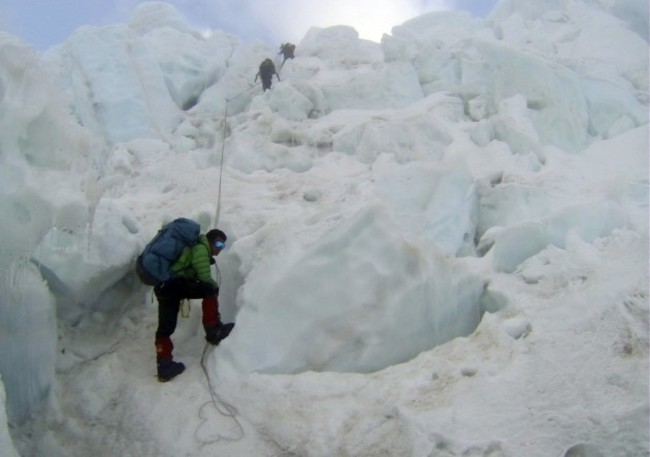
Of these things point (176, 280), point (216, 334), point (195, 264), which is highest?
point (195, 264)

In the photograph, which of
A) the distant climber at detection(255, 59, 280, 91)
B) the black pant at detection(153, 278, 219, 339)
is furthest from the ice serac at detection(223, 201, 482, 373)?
the distant climber at detection(255, 59, 280, 91)

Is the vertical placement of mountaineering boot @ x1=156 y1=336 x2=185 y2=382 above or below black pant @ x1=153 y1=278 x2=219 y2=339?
below

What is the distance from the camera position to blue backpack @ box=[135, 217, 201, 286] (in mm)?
3600

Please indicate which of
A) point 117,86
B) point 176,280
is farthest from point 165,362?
point 117,86

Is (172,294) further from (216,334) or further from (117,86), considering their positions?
(117,86)

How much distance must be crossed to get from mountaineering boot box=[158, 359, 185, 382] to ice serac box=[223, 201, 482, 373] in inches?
14.2

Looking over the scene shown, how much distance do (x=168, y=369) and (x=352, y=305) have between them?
51.5 inches

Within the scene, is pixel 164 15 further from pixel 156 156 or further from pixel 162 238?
pixel 162 238

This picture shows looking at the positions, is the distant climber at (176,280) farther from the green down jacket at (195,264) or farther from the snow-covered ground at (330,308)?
the snow-covered ground at (330,308)

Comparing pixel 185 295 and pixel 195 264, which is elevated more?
pixel 195 264

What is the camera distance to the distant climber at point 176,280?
362 cm

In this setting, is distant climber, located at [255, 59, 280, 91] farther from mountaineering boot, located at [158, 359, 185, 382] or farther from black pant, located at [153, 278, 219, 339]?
mountaineering boot, located at [158, 359, 185, 382]

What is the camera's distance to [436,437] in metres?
2.75

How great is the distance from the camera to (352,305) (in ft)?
12.2
